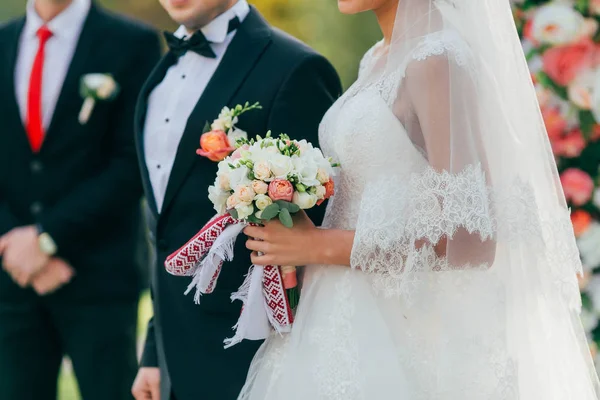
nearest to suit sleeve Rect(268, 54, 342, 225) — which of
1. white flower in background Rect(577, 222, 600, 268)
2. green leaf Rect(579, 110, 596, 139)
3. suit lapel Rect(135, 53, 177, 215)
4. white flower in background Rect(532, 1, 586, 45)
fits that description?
suit lapel Rect(135, 53, 177, 215)

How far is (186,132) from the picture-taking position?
281cm

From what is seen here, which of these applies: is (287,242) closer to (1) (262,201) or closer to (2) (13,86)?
(1) (262,201)

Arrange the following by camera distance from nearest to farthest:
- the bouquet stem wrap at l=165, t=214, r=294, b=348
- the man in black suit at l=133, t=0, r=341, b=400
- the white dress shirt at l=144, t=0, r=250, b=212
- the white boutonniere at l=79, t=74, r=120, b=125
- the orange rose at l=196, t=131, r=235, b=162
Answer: the bouquet stem wrap at l=165, t=214, r=294, b=348 < the orange rose at l=196, t=131, r=235, b=162 < the man in black suit at l=133, t=0, r=341, b=400 < the white dress shirt at l=144, t=0, r=250, b=212 < the white boutonniere at l=79, t=74, r=120, b=125

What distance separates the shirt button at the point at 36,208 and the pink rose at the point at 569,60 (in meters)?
2.10

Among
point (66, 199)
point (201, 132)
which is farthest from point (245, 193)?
point (66, 199)

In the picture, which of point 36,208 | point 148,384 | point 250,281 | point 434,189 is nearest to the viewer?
point 434,189

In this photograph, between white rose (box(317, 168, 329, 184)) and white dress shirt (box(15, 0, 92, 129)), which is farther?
white dress shirt (box(15, 0, 92, 129))

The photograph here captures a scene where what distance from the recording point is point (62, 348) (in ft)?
12.2

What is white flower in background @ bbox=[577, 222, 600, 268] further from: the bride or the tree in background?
the bride

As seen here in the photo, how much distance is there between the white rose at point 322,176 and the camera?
2.31 m

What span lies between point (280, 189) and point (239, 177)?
0.12m

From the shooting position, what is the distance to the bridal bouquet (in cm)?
229

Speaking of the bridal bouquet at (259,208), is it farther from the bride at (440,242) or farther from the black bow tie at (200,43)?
the black bow tie at (200,43)

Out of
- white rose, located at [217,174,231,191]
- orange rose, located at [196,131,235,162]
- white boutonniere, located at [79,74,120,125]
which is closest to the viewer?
white rose, located at [217,174,231,191]
